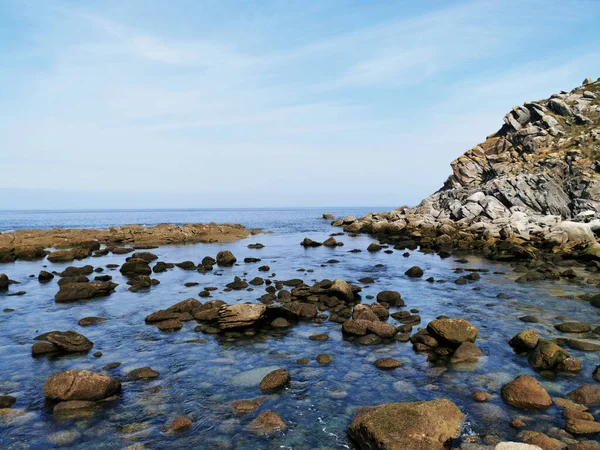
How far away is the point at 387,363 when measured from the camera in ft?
46.4

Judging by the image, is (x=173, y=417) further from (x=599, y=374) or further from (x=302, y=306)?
(x=599, y=374)

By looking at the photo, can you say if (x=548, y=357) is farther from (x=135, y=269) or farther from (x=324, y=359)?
(x=135, y=269)

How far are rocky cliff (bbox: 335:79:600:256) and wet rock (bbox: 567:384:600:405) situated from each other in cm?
3547

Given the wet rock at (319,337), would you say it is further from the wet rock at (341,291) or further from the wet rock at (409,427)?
the wet rock at (409,427)

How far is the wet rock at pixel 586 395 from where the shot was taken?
36.8ft

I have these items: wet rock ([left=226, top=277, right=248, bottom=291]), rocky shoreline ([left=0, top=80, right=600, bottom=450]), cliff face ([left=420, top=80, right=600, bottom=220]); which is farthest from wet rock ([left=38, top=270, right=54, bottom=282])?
cliff face ([left=420, top=80, right=600, bottom=220])

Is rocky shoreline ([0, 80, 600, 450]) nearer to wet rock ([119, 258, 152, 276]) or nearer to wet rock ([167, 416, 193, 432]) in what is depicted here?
wet rock ([167, 416, 193, 432])

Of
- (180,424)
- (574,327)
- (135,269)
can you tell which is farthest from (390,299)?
(135,269)

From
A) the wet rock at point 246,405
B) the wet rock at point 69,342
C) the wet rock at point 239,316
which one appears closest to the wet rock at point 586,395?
the wet rock at point 246,405

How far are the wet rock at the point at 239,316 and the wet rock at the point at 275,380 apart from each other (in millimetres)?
5757

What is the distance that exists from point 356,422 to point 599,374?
8.90 metres

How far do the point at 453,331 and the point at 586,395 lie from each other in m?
4.89

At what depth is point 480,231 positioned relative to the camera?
5231 centimetres

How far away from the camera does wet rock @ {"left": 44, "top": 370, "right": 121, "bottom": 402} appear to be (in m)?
11.6
